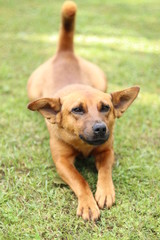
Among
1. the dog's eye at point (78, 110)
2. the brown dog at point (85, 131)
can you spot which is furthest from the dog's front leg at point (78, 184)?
the dog's eye at point (78, 110)

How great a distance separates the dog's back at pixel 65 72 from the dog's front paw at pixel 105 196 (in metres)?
1.64

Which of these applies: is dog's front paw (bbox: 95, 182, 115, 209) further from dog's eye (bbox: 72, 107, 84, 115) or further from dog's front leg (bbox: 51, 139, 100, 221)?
dog's eye (bbox: 72, 107, 84, 115)

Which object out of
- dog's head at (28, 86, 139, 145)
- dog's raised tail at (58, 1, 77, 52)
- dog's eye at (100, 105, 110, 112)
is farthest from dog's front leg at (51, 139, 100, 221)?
dog's raised tail at (58, 1, 77, 52)

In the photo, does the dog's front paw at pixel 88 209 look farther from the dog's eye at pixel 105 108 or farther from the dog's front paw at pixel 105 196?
the dog's eye at pixel 105 108

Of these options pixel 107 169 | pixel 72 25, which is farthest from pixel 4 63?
pixel 107 169

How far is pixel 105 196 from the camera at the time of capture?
3.19m

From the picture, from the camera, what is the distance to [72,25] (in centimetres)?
510

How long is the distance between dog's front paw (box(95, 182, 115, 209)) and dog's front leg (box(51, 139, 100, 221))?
0.22 feet

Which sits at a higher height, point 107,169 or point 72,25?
point 72,25

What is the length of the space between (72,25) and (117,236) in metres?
3.29

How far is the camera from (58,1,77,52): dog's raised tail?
4.96 m

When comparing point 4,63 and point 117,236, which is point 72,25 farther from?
point 117,236

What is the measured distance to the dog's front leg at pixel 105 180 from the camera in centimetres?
316

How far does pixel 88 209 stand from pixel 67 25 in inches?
118
